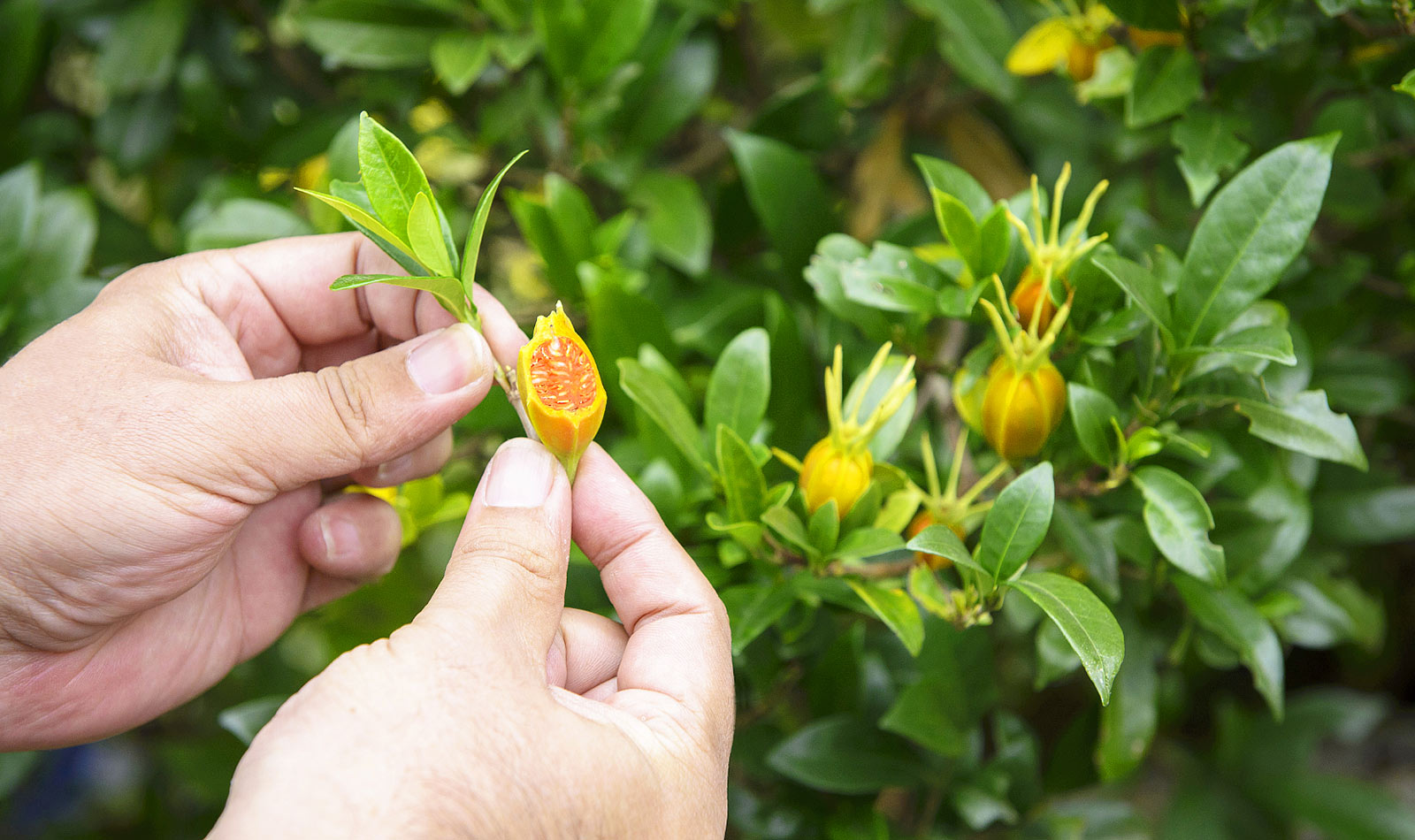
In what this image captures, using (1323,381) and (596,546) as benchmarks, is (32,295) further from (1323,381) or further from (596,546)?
(1323,381)

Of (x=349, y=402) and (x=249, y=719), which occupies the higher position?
(x=349, y=402)

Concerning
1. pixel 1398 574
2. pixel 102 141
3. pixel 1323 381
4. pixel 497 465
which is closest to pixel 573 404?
pixel 497 465

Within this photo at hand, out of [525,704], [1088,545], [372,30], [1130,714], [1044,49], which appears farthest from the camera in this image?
[372,30]

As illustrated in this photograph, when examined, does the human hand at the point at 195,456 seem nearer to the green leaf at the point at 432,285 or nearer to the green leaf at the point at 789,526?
the green leaf at the point at 432,285

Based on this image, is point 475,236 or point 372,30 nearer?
point 475,236

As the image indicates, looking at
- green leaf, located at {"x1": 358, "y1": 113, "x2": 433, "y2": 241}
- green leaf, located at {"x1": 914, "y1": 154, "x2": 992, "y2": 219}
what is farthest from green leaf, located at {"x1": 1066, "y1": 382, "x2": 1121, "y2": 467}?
green leaf, located at {"x1": 358, "y1": 113, "x2": 433, "y2": 241}

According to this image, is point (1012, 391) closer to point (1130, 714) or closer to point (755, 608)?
point (755, 608)

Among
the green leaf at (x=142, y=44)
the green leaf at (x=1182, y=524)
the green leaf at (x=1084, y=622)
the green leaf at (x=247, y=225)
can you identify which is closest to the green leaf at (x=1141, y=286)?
the green leaf at (x=1182, y=524)

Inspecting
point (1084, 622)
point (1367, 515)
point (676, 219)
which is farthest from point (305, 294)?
point (1367, 515)
